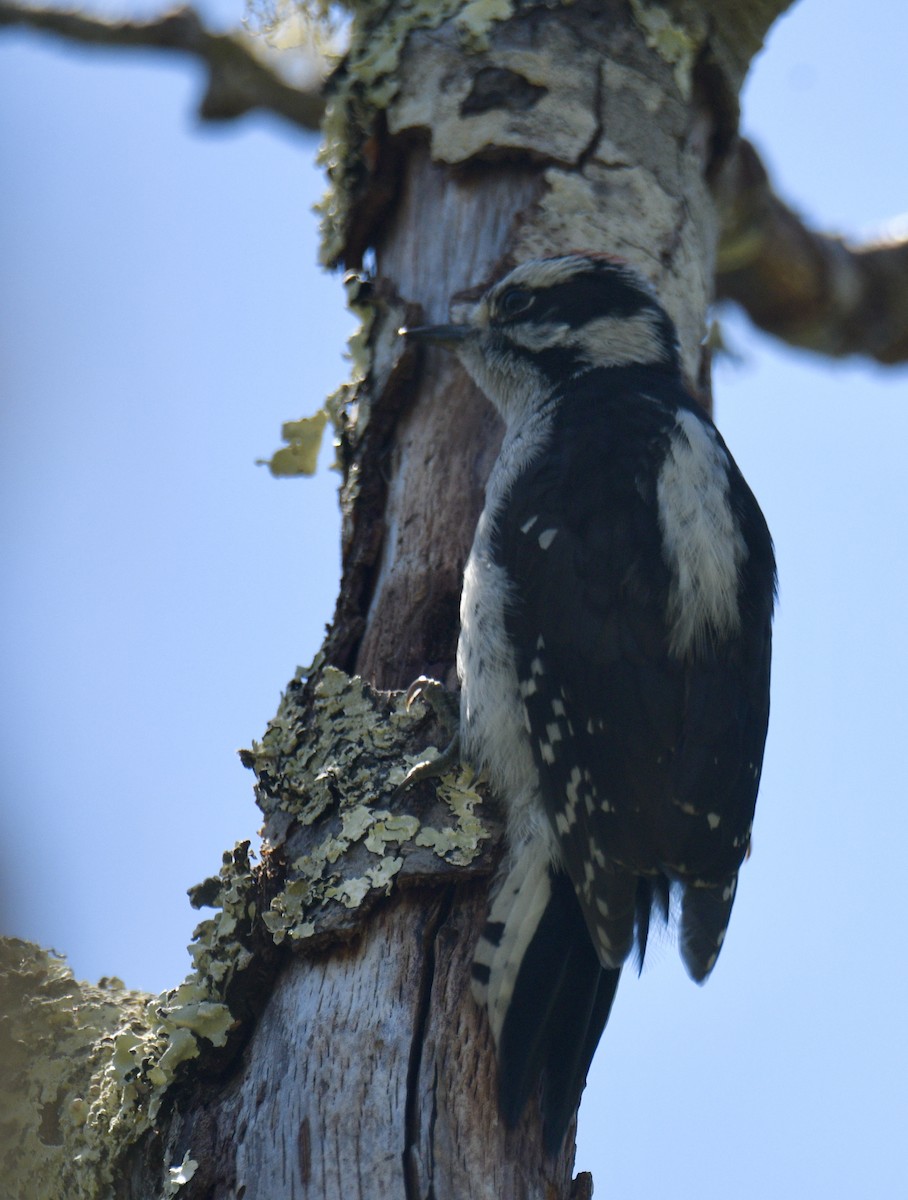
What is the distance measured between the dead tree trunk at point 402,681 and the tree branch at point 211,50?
1.77 metres

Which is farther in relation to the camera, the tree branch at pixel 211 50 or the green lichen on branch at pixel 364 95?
the tree branch at pixel 211 50

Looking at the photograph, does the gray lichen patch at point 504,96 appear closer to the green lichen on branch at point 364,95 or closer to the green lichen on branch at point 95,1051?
the green lichen on branch at point 364,95

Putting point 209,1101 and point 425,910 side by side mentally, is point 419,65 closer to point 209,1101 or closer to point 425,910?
point 425,910

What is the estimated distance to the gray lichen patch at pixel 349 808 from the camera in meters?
2.56

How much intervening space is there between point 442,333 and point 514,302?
241mm

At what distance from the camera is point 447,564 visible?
3.19 meters

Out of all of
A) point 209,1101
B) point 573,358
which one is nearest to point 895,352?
point 573,358

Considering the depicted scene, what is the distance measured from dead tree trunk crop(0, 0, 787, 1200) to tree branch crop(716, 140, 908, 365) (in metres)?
1.22

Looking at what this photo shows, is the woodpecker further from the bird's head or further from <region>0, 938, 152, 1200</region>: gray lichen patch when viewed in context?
<region>0, 938, 152, 1200</region>: gray lichen patch

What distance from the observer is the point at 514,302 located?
3506 mm

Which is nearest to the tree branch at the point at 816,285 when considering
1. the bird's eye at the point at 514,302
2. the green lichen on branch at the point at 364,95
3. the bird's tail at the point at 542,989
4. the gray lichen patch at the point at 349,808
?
the green lichen on branch at the point at 364,95

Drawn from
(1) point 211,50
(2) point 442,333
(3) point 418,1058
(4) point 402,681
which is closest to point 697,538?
(4) point 402,681

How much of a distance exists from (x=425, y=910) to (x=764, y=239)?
3433mm

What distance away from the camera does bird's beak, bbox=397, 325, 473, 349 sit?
337cm
